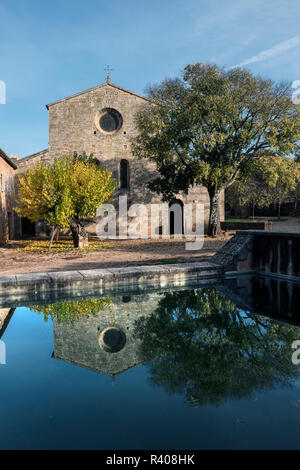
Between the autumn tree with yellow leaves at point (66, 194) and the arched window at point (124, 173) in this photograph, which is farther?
the arched window at point (124, 173)

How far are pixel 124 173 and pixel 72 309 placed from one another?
17.7 m

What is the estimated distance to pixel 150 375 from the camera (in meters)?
3.88

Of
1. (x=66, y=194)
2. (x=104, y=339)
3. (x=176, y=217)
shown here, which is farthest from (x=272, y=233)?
(x=176, y=217)

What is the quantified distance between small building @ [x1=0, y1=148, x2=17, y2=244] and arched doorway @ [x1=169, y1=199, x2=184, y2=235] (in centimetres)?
1067

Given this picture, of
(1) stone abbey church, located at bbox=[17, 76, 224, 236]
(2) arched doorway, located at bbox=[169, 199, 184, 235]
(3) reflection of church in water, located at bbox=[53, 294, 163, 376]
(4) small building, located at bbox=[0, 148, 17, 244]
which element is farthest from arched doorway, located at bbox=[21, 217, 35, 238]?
(3) reflection of church in water, located at bbox=[53, 294, 163, 376]

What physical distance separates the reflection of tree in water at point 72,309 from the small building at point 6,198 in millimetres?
13236

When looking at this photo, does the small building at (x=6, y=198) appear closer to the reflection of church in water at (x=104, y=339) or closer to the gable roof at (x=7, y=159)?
the gable roof at (x=7, y=159)

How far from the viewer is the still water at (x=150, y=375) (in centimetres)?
282

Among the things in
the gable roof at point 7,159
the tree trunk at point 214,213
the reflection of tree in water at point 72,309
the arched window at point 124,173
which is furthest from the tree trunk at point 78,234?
the reflection of tree in water at point 72,309

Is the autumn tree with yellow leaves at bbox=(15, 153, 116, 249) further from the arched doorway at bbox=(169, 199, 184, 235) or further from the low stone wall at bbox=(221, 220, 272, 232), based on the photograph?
the low stone wall at bbox=(221, 220, 272, 232)

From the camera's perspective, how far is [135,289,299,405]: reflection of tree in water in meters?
3.62

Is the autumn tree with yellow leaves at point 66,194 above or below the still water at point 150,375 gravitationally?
above

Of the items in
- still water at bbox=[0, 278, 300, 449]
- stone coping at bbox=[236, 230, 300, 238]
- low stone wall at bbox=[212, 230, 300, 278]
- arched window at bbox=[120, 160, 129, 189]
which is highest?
arched window at bbox=[120, 160, 129, 189]
